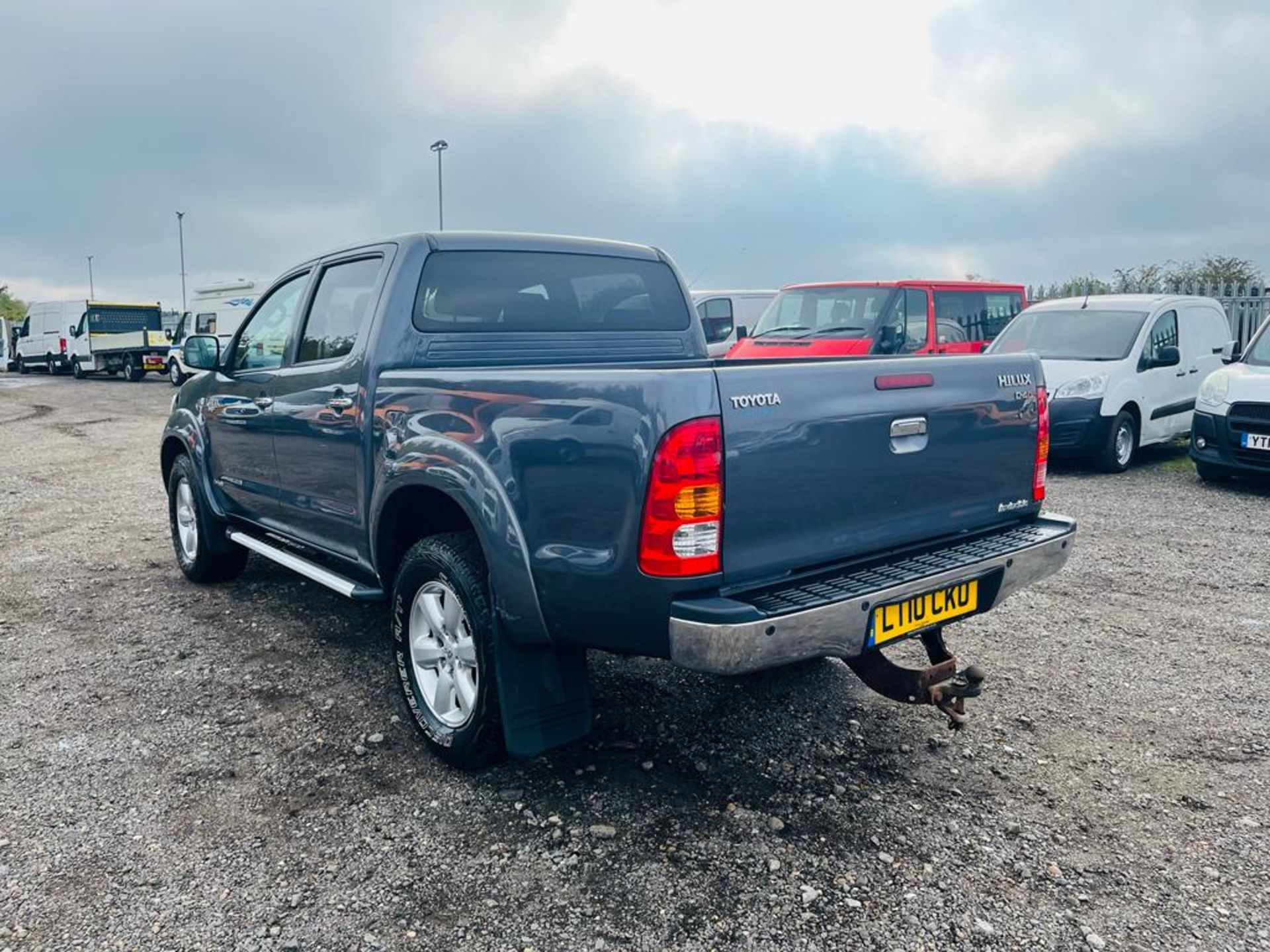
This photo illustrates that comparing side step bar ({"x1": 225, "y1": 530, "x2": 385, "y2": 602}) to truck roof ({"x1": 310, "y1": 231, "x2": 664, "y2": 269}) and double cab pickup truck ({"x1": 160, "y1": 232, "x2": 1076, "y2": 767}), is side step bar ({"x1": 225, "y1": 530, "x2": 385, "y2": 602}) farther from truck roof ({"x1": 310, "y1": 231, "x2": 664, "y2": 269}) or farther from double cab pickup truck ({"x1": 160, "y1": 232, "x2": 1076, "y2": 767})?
truck roof ({"x1": 310, "y1": 231, "x2": 664, "y2": 269})

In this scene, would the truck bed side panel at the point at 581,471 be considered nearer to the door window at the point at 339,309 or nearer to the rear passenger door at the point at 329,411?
the rear passenger door at the point at 329,411

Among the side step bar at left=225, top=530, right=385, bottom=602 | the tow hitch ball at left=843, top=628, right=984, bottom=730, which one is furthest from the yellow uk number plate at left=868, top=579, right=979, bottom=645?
the side step bar at left=225, top=530, right=385, bottom=602

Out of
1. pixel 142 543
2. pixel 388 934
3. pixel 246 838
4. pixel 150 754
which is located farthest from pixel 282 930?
pixel 142 543

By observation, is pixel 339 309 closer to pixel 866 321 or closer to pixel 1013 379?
pixel 1013 379

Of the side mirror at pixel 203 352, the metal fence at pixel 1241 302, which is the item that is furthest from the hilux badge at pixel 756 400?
the metal fence at pixel 1241 302

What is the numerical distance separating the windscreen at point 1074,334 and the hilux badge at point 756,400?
857 centimetres

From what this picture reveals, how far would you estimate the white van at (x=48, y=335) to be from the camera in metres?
32.6

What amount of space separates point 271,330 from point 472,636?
2574 millimetres

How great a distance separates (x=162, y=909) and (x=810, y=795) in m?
2.00

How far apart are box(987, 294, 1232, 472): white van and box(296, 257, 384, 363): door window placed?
7.16 m

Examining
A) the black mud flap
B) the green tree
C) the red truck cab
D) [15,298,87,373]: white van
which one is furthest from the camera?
the green tree

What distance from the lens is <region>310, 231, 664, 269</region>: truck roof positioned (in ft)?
13.7

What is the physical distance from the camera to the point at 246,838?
3.20 metres

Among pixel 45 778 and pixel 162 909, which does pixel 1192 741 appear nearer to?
pixel 162 909
